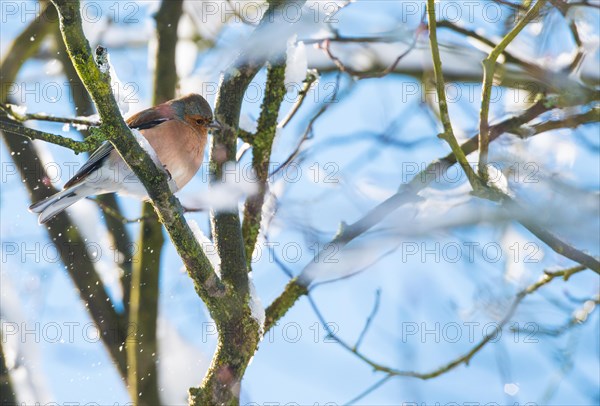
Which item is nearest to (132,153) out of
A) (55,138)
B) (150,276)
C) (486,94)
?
(55,138)

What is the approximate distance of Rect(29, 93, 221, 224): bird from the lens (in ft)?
14.0

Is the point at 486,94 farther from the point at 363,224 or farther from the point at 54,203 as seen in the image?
the point at 54,203

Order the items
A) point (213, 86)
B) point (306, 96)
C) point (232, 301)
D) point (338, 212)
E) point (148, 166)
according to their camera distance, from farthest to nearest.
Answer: point (213, 86) → point (306, 96) → point (232, 301) → point (148, 166) → point (338, 212)

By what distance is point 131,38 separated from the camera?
22.8 feet

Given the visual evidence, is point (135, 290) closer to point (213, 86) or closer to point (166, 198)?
point (213, 86)

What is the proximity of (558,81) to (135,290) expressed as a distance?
3321mm

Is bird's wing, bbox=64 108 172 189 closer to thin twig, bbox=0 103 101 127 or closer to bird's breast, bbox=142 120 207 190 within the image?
bird's breast, bbox=142 120 207 190

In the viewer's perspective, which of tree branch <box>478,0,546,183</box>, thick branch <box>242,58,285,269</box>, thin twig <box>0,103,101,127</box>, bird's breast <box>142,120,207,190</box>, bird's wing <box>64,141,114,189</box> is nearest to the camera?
tree branch <box>478,0,546,183</box>

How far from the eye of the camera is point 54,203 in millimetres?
4344

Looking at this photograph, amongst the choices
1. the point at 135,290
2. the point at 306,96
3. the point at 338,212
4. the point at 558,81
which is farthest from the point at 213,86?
the point at 338,212

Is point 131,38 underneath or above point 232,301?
above

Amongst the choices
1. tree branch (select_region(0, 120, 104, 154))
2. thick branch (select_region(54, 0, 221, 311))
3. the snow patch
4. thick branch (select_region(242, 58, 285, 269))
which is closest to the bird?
thick branch (select_region(242, 58, 285, 269))

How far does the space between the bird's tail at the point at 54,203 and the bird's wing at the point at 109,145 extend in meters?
0.05

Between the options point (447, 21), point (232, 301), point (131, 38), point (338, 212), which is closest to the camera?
point (338, 212)
